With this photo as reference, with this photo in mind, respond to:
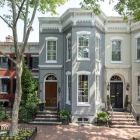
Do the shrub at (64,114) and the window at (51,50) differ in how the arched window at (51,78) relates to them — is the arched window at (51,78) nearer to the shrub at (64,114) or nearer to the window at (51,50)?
the window at (51,50)

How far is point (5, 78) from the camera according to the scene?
2083 centimetres

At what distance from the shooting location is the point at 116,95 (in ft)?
53.4

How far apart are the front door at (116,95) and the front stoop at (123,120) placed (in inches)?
61.5

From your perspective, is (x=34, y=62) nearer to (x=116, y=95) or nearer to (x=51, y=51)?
(x=51, y=51)

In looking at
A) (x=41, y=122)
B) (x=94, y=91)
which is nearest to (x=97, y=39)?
(x=94, y=91)

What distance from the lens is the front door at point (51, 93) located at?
1672 cm

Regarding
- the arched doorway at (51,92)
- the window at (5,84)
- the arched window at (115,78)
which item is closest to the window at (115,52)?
the arched window at (115,78)

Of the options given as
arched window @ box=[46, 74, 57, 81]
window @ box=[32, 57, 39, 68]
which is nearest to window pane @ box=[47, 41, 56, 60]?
arched window @ box=[46, 74, 57, 81]

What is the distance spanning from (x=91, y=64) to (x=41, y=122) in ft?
20.4

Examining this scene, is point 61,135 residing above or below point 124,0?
below

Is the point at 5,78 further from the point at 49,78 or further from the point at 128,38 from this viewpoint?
the point at 128,38

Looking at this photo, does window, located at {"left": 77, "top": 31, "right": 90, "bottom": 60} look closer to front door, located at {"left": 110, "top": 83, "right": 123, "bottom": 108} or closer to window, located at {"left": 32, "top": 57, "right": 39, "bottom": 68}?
front door, located at {"left": 110, "top": 83, "right": 123, "bottom": 108}

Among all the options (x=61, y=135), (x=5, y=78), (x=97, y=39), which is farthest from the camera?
(x=5, y=78)

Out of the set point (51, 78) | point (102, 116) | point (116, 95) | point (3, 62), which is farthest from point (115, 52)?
point (3, 62)
